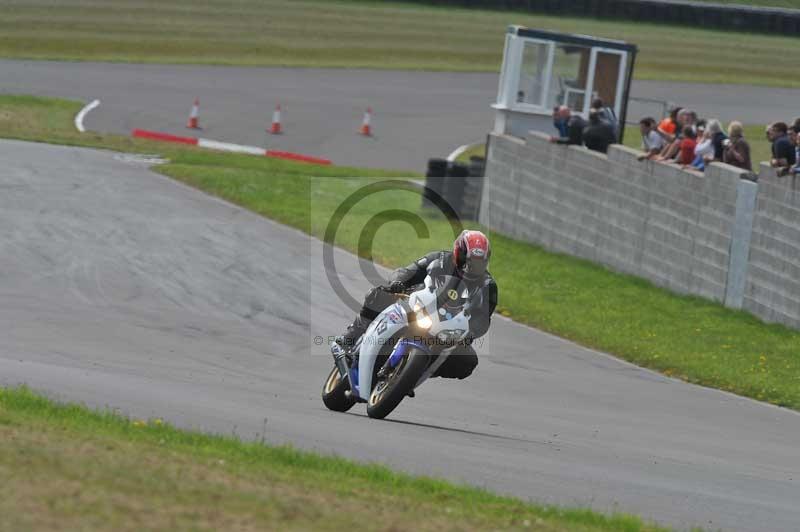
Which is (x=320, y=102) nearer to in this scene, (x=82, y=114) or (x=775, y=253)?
(x=82, y=114)

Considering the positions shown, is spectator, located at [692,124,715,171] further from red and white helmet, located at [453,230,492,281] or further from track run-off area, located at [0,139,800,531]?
red and white helmet, located at [453,230,492,281]

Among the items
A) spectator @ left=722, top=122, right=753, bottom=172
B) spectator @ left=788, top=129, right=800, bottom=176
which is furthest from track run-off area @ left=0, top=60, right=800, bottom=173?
spectator @ left=788, top=129, right=800, bottom=176

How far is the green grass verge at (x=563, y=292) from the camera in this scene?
15.8 m

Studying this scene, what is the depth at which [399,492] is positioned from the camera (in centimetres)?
730

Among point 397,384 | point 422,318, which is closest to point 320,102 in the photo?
point 422,318

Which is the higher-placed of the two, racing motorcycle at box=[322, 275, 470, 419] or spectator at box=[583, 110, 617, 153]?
spectator at box=[583, 110, 617, 153]

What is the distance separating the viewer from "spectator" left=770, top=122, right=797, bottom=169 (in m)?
16.8

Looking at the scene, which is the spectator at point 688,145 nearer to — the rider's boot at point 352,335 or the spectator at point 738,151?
the spectator at point 738,151

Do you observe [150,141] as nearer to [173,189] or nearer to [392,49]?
[173,189]

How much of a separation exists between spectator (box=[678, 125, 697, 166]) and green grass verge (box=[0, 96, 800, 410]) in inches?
76.4

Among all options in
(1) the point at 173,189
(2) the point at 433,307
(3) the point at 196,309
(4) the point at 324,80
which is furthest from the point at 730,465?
(4) the point at 324,80

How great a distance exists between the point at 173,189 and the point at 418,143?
37.2ft

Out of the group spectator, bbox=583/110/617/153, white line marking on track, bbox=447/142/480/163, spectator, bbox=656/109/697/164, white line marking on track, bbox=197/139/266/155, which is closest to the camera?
spectator, bbox=656/109/697/164

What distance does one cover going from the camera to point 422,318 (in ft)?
32.7
